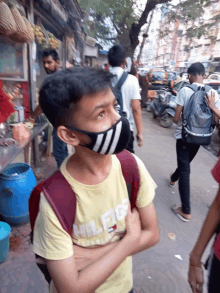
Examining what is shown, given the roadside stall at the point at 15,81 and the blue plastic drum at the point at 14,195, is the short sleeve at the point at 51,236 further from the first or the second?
the blue plastic drum at the point at 14,195

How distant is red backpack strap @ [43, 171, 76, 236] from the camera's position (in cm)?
80

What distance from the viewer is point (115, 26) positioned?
672 inches

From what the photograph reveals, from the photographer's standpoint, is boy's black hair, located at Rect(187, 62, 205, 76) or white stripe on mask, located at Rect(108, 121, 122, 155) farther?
boy's black hair, located at Rect(187, 62, 205, 76)

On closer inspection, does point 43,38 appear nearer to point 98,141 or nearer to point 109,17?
point 98,141

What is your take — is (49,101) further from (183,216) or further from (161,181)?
(161,181)

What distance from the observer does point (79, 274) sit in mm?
788

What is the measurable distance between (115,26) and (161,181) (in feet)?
54.4

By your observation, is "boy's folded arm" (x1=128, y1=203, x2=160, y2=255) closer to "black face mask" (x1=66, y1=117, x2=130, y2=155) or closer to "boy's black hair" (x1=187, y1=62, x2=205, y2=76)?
"black face mask" (x1=66, y1=117, x2=130, y2=155)

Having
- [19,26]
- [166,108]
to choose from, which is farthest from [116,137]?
[166,108]

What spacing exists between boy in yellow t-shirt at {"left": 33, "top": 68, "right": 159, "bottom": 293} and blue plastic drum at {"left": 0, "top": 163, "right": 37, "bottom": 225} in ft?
5.61

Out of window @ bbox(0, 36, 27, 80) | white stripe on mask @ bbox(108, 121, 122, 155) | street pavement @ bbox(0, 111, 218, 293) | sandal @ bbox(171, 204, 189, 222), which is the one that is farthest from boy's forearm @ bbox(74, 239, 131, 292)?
window @ bbox(0, 36, 27, 80)

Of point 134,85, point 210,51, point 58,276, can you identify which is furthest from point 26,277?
point 210,51

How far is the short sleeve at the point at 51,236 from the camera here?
2.61ft

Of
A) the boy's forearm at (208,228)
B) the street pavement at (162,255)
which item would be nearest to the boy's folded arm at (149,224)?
the boy's forearm at (208,228)
